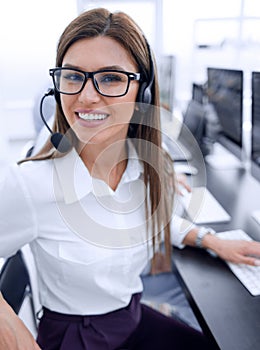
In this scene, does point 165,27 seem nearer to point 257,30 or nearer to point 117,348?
point 257,30

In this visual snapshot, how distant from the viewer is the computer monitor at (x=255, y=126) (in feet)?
3.37

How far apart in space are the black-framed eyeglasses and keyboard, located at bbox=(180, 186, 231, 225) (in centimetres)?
52

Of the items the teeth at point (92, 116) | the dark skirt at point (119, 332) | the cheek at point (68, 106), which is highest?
the cheek at point (68, 106)

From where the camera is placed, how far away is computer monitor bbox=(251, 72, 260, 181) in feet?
3.37

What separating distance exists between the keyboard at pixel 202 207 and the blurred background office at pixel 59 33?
34 centimetres

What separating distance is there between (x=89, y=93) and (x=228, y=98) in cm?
90

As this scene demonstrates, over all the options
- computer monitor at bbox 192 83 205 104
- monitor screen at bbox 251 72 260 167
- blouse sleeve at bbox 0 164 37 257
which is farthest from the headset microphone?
computer monitor at bbox 192 83 205 104

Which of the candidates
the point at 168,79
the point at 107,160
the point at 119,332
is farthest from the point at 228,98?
the point at 119,332

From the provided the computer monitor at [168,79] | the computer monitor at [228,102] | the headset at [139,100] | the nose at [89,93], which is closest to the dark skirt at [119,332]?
the headset at [139,100]

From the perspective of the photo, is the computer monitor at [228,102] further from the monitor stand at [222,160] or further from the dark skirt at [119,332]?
the dark skirt at [119,332]

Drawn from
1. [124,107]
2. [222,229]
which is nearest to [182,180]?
[222,229]

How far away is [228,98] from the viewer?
139cm

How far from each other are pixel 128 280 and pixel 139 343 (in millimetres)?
200

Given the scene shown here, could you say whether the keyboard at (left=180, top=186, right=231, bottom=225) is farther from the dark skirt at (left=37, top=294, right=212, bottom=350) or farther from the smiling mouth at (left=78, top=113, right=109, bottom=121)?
the smiling mouth at (left=78, top=113, right=109, bottom=121)
